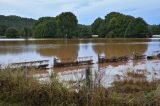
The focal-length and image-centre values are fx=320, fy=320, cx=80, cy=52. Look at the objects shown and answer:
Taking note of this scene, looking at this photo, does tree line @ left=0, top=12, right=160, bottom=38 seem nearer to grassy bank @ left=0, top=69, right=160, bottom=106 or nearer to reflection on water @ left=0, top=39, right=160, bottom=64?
reflection on water @ left=0, top=39, right=160, bottom=64

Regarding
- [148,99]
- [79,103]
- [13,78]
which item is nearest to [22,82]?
[13,78]

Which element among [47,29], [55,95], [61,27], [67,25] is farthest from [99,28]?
[55,95]

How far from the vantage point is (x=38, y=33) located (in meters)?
142

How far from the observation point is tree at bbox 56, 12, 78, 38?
134012 mm

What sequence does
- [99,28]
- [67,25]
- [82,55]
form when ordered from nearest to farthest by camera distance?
[82,55] → [67,25] → [99,28]

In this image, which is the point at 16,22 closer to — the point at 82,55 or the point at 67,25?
the point at 67,25

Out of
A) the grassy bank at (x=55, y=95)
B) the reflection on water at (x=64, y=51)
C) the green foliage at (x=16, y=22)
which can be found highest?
the green foliage at (x=16, y=22)

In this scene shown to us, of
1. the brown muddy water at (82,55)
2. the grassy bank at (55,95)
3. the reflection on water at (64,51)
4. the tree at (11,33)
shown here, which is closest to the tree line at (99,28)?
the tree at (11,33)

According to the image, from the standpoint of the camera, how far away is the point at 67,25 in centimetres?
13375

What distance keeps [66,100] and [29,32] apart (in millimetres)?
154321

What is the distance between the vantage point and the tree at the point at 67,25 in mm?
134012

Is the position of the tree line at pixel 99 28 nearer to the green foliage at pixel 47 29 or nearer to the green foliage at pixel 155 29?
the green foliage at pixel 47 29

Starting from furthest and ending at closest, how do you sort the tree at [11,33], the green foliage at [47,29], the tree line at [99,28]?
the tree at [11,33] → the green foliage at [47,29] → the tree line at [99,28]

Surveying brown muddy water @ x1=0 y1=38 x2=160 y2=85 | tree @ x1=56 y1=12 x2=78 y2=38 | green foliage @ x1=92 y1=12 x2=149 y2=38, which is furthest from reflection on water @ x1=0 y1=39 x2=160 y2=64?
tree @ x1=56 y1=12 x2=78 y2=38
